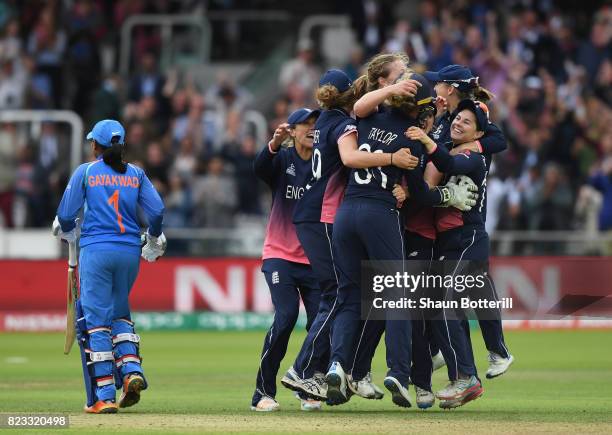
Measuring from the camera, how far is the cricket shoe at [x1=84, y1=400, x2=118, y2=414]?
40.0 ft

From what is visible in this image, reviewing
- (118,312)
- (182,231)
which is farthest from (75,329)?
(182,231)

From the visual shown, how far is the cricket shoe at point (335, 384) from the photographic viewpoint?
11781 millimetres

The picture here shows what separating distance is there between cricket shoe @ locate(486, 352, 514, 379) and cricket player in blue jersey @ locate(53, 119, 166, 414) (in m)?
2.96

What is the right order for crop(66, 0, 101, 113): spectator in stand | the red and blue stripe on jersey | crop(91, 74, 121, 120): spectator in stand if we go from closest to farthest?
the red and blue stripe on jersey
crop(91, 74, 121, 120): spectator in stand
crop(66, 0, 101, 113): spectator in stand

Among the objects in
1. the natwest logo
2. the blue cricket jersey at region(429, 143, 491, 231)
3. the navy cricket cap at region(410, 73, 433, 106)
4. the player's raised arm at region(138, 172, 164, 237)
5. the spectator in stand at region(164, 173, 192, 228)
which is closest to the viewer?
the navy cricket cap at region(410, 73, 433, 106)

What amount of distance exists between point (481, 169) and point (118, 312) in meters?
3.34

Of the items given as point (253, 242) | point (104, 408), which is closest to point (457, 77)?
point (104, 408)

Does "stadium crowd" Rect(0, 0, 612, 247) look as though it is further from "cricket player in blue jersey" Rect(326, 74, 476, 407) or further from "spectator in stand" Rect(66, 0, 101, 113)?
"cricket player in blue jersey" Rect(326, 74, 476, 407)

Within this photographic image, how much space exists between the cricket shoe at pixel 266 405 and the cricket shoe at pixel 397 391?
1.20m

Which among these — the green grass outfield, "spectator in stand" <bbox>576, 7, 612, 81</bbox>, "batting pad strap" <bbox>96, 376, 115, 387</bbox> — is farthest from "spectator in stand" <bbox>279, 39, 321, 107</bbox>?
"batting pad strap" <bbox>96, 376, 115, 387</bbox>

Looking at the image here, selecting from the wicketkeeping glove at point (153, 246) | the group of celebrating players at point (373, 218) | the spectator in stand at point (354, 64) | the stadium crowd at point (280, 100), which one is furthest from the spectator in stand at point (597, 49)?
the wicketkeeping glove at point (153, 246)

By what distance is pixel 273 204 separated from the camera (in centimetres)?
1305

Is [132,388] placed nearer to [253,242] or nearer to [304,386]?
[304,386]

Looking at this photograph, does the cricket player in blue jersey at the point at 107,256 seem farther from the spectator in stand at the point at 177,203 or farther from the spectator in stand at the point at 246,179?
the spectator in stand at the point at 246,179
